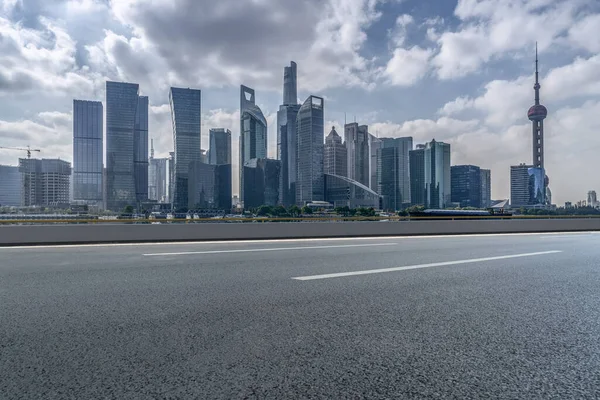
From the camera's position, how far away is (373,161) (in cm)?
14588

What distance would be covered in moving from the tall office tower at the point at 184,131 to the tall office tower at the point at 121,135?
1922 cm

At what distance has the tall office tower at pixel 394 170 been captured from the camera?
103000 millimetres

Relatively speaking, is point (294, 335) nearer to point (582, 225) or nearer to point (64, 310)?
point (64, 310)

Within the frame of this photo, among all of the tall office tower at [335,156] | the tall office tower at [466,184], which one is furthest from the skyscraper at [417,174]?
the tall office tower at [335,156]

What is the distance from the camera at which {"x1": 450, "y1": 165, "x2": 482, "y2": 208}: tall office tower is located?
9081cm

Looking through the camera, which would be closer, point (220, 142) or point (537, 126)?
point (220, 142)

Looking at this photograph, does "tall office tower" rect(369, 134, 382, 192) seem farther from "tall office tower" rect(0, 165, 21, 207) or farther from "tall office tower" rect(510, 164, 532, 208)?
"tall office tower" rect(0, 165, 21, 207)

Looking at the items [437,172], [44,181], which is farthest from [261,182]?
[44,181]

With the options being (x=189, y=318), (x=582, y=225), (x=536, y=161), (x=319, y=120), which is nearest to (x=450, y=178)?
(x=582, y=225)

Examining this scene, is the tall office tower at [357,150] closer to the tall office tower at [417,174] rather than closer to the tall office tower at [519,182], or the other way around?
the tall office tower at [417,174]

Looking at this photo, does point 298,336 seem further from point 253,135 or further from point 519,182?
point 253,135

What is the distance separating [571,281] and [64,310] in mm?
7588

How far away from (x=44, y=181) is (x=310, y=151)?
10340 centimetres

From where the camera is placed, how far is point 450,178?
94438 mm
